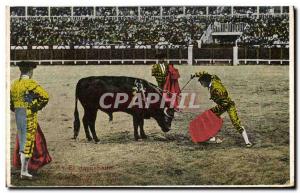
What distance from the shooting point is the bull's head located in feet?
21.5

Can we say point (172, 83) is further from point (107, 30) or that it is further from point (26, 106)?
point (26, 106)

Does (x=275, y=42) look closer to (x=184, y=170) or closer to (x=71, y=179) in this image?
(x=184, y=170)

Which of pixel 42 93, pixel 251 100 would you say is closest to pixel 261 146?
pixel 251 100

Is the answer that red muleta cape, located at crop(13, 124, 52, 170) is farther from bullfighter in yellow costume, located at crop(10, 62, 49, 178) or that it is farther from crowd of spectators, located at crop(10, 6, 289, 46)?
crowd of spectators, located at crop(10, 6, 289, 46)

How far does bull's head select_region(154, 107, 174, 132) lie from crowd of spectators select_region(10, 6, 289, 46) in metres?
0.55

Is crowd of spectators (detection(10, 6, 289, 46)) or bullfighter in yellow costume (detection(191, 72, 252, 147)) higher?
crowd of spectators (detection(10, 6, 289, 46))

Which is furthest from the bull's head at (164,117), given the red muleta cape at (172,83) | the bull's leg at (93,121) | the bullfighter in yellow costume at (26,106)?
the bullfighter in yellow costume at (26,106)

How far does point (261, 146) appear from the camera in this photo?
6.59 metres

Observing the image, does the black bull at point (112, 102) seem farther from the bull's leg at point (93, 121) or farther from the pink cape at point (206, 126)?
the pink cape at point (206, 126)

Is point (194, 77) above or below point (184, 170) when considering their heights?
above

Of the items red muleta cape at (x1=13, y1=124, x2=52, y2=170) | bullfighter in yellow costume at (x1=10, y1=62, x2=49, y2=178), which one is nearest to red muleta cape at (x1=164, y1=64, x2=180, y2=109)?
bullfighter in yellow costume at (x1=10, y1=62, x2=49, y2=178)

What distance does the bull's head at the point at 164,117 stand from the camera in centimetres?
656

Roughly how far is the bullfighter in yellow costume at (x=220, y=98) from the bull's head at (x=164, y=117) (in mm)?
333

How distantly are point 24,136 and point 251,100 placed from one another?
185cm
